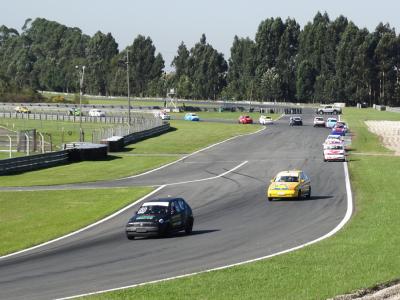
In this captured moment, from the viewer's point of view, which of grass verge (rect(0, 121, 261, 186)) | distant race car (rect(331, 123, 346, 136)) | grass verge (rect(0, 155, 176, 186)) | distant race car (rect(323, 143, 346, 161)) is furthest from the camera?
distant race car (rect(331, 123, 346, 136))

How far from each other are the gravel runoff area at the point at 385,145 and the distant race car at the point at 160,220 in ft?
43.1

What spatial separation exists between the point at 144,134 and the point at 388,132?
31883 mm

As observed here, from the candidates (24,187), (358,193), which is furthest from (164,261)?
(24,187)

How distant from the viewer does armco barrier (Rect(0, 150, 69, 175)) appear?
62.2 m

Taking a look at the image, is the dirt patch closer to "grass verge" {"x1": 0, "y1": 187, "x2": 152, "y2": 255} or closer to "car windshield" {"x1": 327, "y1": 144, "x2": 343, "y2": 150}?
"grass verge" {"x1": 0, "y1": 187, "x2": 152, "y2": 255}

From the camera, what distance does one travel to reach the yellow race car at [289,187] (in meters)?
45.5

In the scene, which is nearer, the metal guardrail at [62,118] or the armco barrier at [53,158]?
the armco barrier at [53,158]

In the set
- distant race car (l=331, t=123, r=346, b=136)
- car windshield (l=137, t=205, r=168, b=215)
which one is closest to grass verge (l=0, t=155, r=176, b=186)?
car windshield (l=137, t=205, r=168, b=215)

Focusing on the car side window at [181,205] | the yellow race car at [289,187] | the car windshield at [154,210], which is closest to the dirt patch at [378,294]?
the car windshield at [154,210]

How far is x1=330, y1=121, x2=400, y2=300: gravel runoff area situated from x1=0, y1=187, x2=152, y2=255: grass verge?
1545 cm

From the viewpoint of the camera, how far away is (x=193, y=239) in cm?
3269

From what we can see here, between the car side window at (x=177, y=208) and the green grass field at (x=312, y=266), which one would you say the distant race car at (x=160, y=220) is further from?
the green grass field at (x=312, y=266)

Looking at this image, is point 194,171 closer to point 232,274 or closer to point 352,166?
point 352,166

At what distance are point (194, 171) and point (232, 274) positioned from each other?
4124 cm
